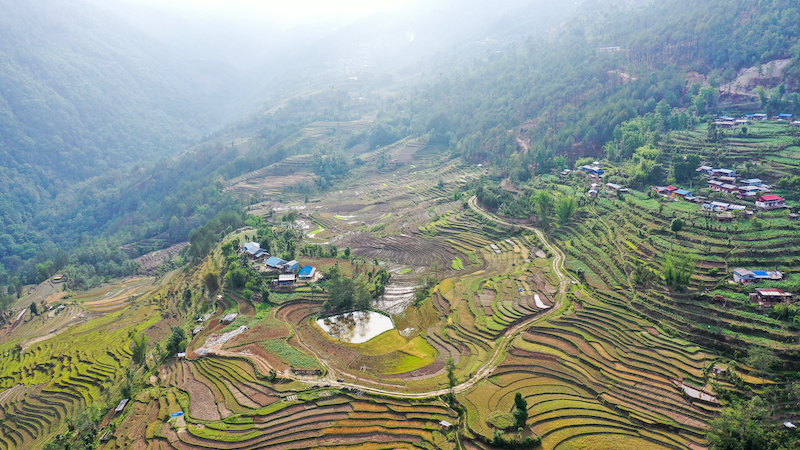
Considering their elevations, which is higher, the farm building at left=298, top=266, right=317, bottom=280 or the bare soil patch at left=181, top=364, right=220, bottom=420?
the bare soil patch at left=181, top=364, right=220, bottom=420

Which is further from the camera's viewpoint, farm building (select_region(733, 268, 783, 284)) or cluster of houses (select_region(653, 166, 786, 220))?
cluster of houses (select_region(653, 166, 786, 220))

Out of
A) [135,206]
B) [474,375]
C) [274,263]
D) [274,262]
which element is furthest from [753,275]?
[135,206]

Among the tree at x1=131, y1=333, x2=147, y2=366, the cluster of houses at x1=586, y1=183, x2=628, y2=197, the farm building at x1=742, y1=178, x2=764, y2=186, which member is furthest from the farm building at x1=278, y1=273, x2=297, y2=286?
the farm building at x1=742, y1=178, x2=764, y2=186

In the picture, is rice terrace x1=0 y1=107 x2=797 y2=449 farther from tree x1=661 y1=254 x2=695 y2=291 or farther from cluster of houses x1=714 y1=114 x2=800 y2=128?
cluster of houses x1=714 y1=114 x2=800 y2=128

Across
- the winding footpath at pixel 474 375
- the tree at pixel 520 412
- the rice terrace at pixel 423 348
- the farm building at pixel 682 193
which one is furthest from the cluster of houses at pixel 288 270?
the farm building at pixel 682 193

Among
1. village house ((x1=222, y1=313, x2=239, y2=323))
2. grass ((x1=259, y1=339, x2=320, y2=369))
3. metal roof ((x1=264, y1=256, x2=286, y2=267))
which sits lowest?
village house ((x1=222, y1=313, x2=239, y2=323))

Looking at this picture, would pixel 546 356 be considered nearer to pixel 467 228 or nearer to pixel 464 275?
pixel 464 275

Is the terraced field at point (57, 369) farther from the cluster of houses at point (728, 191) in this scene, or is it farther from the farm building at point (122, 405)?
the cluster of houses at point (728, 191)
